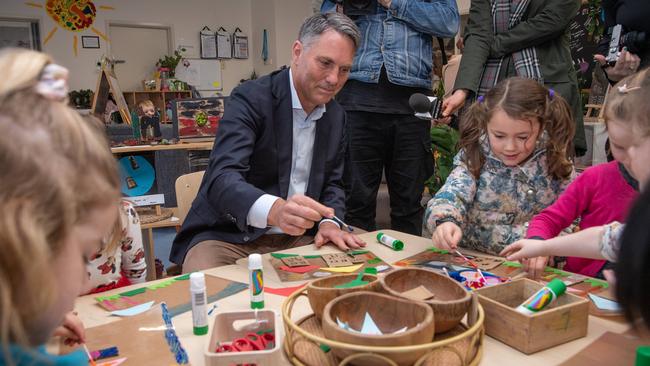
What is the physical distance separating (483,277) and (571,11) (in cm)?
143

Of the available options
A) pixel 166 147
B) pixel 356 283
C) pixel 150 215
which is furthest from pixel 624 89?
pixel 166 147

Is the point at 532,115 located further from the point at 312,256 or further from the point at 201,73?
the point at 201,73

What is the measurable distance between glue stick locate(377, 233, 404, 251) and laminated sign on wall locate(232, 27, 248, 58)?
8662 millimetres

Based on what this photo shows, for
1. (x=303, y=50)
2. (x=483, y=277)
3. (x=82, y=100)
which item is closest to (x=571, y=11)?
(x=303, y=50)

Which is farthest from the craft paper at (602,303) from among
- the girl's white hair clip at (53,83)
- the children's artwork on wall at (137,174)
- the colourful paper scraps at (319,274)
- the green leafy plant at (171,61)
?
the green leafy plant at (171,61)

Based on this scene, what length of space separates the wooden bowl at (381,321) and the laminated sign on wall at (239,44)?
30.5 ft

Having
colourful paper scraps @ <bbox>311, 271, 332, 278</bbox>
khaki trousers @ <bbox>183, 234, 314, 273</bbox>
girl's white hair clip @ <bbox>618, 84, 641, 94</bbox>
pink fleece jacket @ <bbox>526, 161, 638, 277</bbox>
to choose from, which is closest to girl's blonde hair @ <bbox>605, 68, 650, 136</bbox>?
girl's white hair clip @ <bbox>618, 84, 641, 94</bbox>

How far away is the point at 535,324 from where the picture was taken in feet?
2.90

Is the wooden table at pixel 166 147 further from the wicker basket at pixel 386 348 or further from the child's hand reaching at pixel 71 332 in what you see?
the wicker basket at pixel 386 348

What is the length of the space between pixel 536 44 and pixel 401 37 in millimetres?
559

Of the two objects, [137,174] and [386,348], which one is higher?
[386,348]

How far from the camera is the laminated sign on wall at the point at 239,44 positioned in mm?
9609

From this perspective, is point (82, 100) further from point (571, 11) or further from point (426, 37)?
point (571, 11)

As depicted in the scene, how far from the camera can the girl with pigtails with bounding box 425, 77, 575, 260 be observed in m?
1.67
